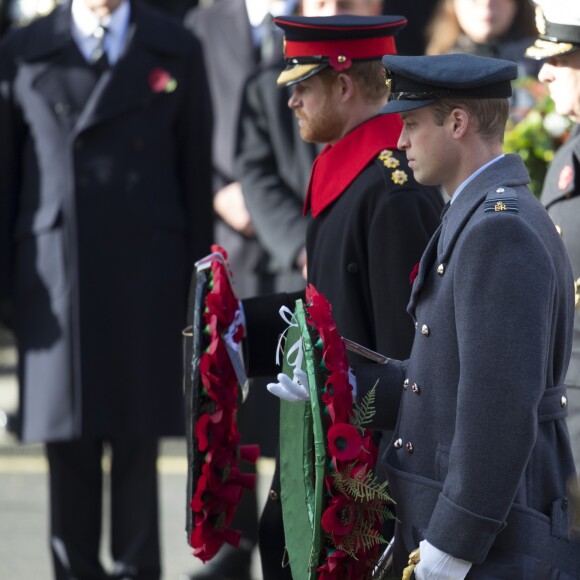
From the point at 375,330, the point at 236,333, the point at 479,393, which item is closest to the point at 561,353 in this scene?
the point at 479,393

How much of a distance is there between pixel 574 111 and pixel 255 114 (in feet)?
6.87

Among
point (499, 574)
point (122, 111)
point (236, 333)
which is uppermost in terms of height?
point (122, 111)

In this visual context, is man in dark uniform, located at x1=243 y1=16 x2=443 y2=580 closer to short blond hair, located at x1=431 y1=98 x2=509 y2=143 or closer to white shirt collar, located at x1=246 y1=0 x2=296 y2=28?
short blond hair, located at x1=431 y1=98 x2=509 y2=143

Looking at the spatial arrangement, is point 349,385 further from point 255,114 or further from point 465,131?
point 255,114

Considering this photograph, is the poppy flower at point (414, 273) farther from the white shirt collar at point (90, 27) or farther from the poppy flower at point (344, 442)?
the white shirt collar at point (90, 27)

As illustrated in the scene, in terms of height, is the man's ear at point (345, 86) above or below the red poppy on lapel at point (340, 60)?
below

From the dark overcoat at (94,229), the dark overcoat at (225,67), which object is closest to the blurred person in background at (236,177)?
the dark overcoat at (225,67)

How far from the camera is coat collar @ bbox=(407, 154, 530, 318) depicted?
2725 mm

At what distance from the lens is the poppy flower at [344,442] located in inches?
106

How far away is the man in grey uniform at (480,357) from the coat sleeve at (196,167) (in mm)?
2280

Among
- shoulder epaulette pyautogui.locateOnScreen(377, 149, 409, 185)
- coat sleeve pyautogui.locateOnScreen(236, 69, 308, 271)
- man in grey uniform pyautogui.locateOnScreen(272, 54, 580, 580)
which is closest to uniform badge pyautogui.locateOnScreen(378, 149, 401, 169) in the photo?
shoulder epaulette pyautogui.locateOnScreen(377, 149, 409, 185)

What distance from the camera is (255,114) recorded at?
5.50 metres

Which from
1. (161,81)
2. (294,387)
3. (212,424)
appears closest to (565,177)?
(212,424)

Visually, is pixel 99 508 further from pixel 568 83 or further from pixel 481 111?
pixel 481 111
